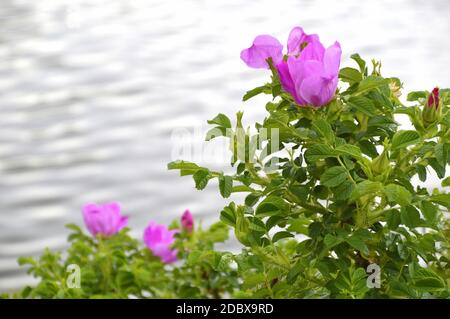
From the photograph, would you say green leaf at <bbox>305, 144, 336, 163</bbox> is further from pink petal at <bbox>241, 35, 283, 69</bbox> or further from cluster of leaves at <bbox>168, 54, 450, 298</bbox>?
pink petal at <bbox>241, 35, 283, 69</bbox>

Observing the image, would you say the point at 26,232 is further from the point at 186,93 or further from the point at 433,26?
the point at 433,26

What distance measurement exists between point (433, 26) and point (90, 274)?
13.9ft

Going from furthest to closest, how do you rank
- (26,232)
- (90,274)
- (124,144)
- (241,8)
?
1. (241,8)
2. (124,144)
3. (26,232)
4. (90,274)

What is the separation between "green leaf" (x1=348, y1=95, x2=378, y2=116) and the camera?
87 centimetres

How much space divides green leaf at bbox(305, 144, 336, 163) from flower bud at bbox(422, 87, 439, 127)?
0.11 metres

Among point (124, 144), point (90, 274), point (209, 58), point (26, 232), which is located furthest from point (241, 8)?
point (90, 274)

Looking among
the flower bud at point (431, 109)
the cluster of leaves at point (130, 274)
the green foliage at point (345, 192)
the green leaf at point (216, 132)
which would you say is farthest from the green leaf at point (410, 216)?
the cluster of leaves at point (130, 274)

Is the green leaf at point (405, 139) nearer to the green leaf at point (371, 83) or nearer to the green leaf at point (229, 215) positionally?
the green leaf at point (371, 83)

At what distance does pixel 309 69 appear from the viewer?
2.77 feet

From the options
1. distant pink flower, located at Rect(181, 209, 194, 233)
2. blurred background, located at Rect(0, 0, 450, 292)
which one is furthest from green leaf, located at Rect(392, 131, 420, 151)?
blurred background, located at Rect(0, 0, 450, 292)

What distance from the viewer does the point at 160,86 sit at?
4.48m

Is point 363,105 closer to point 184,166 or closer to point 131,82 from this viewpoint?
point 184,166

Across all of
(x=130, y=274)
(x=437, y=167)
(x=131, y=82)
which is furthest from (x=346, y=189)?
(x=131, y=82)
